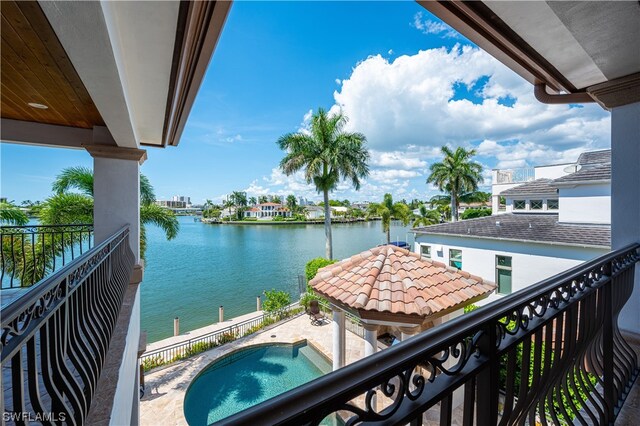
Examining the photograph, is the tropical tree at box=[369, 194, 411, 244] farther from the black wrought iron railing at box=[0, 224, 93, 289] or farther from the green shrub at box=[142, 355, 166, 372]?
the black wrought iron railing at box=[0, 224, 93, 289]

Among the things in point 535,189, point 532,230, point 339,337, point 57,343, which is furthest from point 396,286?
point 535,189

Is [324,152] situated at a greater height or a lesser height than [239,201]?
greater

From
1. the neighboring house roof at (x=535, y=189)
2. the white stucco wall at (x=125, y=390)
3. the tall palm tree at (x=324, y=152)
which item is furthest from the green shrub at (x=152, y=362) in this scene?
the neighboring house roof at (x=535, y=189)

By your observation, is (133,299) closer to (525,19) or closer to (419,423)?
(419,423)

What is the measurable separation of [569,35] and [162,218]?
35.1ft

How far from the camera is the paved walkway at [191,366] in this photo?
6.42 meters

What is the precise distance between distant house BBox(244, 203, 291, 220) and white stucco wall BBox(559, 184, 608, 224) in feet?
220

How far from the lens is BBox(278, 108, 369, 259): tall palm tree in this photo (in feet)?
51.1

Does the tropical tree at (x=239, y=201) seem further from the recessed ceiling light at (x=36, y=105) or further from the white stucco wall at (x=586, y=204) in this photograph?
the recessed ceiling light at (x=36, y=105)

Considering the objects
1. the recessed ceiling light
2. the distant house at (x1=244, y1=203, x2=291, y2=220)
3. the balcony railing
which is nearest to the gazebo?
the recessed ceiling light

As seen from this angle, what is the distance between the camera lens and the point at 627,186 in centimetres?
266

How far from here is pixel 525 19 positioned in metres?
1.91

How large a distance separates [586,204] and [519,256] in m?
3.26

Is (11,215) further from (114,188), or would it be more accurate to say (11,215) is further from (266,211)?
(266,211)
